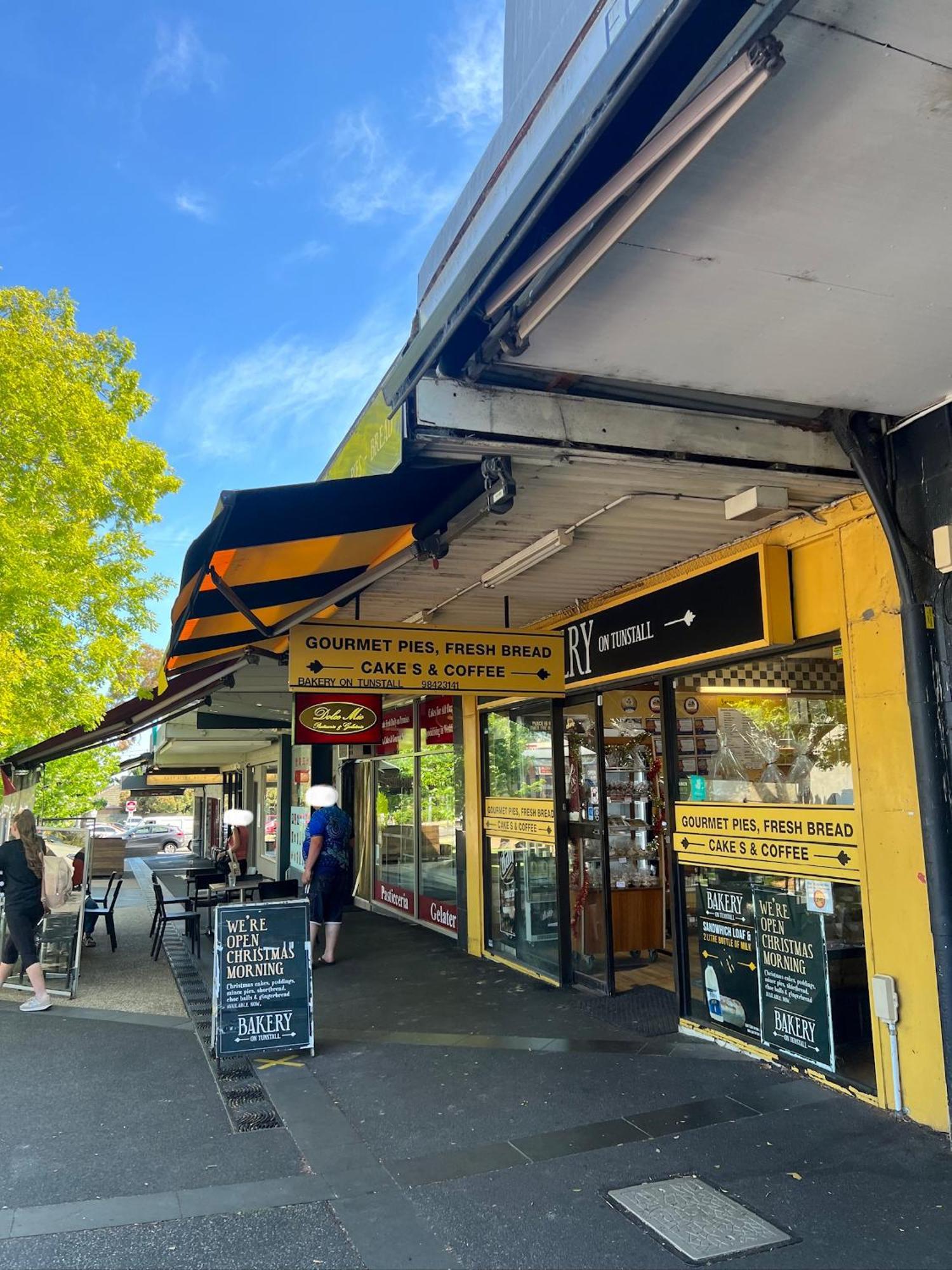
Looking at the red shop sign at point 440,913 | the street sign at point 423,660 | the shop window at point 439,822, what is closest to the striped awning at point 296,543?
the street sign at point 423,660

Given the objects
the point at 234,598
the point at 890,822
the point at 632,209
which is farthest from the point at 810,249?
the point at 234,598

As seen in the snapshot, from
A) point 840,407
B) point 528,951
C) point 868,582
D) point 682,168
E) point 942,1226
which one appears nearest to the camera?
point 682,168

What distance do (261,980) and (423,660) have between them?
240cm

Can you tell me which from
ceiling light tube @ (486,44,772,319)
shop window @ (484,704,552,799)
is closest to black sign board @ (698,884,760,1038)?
shop window @ (484,704,552,799)

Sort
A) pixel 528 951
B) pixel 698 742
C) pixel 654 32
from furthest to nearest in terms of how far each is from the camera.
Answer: pixel 528 951
pixel 698 742
pixel 654 32

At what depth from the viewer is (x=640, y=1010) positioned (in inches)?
260

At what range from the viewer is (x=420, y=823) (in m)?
11.1

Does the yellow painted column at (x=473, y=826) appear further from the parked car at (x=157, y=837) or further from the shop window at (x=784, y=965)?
the parked car at (x=157, y=837)

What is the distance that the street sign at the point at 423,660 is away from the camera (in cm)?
587

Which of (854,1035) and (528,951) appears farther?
(528,951)

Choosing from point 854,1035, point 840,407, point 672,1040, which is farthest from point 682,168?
point 672,1040

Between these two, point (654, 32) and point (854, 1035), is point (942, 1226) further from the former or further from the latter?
point (654, 32)

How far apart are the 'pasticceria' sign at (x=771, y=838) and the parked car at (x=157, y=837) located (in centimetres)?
3317

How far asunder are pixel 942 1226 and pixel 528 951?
4982mm
